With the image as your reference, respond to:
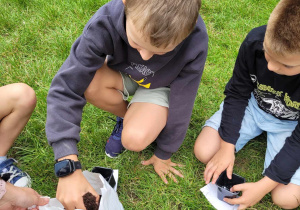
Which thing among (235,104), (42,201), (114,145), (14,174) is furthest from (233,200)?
(14,174)

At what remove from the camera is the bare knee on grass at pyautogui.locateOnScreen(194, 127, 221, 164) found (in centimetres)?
191

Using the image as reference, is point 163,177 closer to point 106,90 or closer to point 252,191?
point 252,191

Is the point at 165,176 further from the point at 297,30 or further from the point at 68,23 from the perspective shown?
the point at 68,23

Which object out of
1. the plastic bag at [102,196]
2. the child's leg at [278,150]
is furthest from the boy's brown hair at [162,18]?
the child's leg at [278,150]

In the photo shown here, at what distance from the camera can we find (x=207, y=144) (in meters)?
1.94

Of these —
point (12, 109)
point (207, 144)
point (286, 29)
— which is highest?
point (286, 29)

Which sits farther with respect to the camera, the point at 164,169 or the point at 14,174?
the point at 164,169

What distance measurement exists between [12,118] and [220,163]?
1185mm

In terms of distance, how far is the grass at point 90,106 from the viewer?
5.96ft

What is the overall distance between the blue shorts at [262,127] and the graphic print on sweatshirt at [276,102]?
53 mm

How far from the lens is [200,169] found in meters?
1.95

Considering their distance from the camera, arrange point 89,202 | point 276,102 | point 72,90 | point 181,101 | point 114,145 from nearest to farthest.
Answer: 1. point 89,202
2. point 72,90
3. point 181,101
4. point 276,102
5. point 114,145

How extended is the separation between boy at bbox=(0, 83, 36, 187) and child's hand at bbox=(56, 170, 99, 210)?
47 cm

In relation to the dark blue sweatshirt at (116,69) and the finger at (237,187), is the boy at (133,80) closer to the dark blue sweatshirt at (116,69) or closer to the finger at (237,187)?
the dark blue sweatshirt at (116,69)
